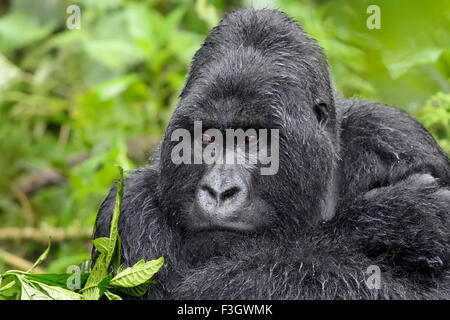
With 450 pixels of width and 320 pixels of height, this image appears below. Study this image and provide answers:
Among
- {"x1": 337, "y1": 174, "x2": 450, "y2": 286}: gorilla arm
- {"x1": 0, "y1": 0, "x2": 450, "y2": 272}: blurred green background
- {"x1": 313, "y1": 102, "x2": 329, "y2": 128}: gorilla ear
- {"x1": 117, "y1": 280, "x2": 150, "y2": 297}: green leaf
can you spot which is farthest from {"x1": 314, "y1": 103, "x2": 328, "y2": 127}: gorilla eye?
{"x1": 0, "y1": 0, "x2": 450, "y2": 272}: blurred green background

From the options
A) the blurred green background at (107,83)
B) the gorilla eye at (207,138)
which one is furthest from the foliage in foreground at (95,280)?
the blurred green background at (107,83)

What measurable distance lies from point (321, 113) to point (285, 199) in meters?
0.63

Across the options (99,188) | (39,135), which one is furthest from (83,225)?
(39,135)

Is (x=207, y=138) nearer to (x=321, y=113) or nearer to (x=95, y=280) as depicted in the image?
(x=321, y=113)

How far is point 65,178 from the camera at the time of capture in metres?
8.79

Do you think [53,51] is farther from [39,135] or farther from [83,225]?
[83,225]

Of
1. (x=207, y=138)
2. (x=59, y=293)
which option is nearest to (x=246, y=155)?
(x=207, y=138)

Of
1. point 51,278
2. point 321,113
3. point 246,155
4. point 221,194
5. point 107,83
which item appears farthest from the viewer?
point 107,83

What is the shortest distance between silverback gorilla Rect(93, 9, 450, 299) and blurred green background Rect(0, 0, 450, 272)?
165 cm

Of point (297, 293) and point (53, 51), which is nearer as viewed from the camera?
point (297, 293)

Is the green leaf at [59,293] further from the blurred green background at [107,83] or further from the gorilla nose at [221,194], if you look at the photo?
the blurred green background at [107,83]

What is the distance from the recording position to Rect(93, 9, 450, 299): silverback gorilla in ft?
12.1

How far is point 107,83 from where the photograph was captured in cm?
831

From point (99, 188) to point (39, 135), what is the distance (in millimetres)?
3050
